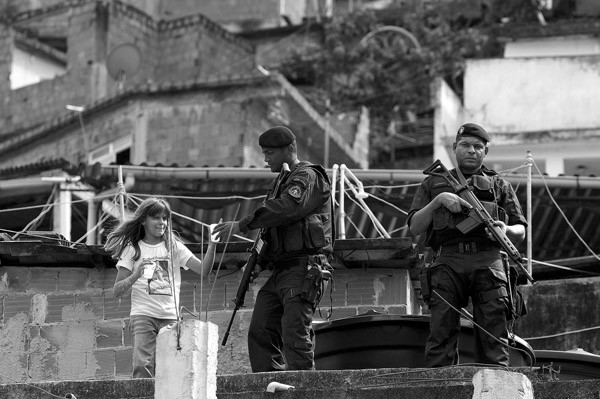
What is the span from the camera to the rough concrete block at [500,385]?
31.9 ft

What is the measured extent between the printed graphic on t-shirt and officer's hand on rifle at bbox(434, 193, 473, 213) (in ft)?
6.59

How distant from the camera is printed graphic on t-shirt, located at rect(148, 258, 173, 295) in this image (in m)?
11.9

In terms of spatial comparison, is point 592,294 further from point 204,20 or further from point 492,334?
point 204,20

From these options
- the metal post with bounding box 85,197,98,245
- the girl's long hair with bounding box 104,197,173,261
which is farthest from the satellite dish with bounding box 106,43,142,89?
the girl's long hair with bounding box 104,197,173,261

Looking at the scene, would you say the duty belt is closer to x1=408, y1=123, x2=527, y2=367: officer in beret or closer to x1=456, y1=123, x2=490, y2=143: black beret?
x1=408, y1=123, x2=527, y2=367: officer in beret

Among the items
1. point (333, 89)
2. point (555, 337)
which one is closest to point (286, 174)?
point (555, 337)

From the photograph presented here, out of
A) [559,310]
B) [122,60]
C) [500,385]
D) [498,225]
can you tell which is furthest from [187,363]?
[122,60]

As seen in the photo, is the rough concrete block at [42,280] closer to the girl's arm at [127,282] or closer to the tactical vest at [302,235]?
the girl's arm at [127,282]

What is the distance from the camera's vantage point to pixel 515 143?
26578mm

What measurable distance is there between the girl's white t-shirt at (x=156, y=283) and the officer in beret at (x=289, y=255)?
62 centimetres

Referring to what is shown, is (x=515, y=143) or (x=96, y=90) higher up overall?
(x=96, y=90)

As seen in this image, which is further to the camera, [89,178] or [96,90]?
[96,90]

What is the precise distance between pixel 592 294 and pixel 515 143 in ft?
35.4

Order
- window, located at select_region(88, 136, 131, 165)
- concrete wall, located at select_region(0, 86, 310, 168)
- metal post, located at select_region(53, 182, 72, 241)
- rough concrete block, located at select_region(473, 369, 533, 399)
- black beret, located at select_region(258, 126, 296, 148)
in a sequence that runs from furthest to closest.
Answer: window, located at select_region(88, 136, 131, 165) → concrete wall, located at select_region(0, 86, 310, 168) → metal post, located at select_region(53, 182, 72, 241) → black beret, located at select_region(258, 126, 296, 148) → rough concrete block, located at select_region(473, 369, 533, 399)
